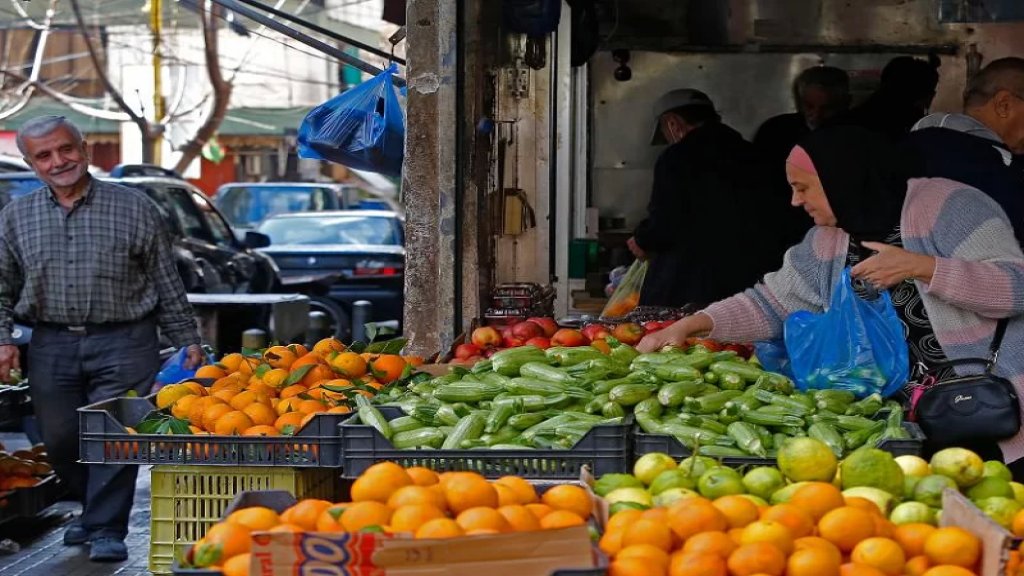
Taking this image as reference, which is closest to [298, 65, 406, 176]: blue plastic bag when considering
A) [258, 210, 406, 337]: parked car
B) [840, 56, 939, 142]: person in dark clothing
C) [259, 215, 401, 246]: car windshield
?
[840, 56, 939, 142]: person in dark clothing

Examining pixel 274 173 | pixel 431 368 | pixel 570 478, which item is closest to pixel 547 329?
pixel 431 368

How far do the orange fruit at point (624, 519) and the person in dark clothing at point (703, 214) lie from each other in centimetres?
441

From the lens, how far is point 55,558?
7.05 metres

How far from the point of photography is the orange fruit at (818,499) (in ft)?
10.5

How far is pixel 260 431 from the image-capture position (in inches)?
165

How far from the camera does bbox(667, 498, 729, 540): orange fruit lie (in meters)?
3.08

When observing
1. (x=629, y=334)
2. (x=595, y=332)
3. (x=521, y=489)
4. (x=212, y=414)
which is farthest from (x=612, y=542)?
(x=595, y=332)

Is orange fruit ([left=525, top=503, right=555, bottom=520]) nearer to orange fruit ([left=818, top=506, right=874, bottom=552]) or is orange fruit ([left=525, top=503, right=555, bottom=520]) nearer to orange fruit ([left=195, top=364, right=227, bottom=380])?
orange fruit ([left=818, top=506, right=874, bottom=552])

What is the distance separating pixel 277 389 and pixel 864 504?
2276 millimetres

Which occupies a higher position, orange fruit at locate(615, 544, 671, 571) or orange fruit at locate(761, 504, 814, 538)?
orange fruit at locate(761, 504, 814, 538)

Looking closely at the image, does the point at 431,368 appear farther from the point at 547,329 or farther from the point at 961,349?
the point at 961,349

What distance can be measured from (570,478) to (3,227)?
12.7ft

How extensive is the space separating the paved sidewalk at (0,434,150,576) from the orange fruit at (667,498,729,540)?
4.13 m

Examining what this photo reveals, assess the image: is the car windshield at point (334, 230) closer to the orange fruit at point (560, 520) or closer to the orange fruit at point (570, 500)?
the orange fruit at point (570, 500)
